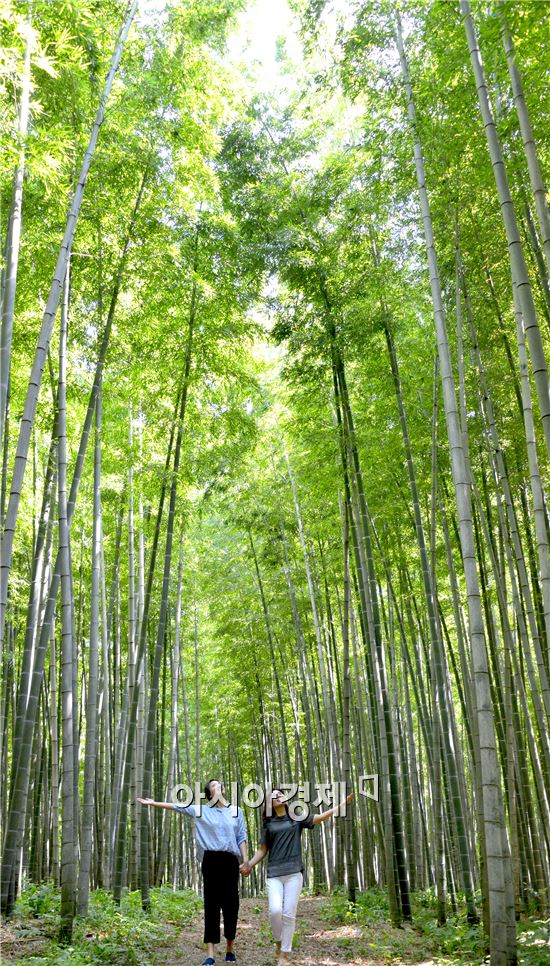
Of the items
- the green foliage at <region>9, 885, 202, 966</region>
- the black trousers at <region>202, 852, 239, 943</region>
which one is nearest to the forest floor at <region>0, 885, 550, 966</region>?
the green foliage at <region>9, 885, 202, 966</region>

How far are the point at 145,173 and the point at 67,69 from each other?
46.4 inches

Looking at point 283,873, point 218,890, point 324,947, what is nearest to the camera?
Result: point 283,873

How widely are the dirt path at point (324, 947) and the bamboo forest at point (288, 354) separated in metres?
0.04

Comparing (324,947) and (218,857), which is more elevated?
(218,857)

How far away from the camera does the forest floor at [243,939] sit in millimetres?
4223

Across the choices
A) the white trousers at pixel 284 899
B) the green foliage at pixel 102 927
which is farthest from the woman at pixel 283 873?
the green foliage at pixel 102 927

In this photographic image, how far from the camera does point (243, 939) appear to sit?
19.3ft

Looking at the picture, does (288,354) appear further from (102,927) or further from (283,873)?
(102,927)

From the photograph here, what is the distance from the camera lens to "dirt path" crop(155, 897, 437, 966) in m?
4.48

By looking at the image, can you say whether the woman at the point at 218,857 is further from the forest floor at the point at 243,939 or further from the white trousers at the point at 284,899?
the forest floor at the point at 243,939

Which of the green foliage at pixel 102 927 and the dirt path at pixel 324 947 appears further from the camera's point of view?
the dirt path at pixel 324 947

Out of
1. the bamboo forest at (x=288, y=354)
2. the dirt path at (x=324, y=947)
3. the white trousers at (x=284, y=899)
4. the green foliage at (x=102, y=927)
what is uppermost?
the bamboo forest at (x=288, y=354)

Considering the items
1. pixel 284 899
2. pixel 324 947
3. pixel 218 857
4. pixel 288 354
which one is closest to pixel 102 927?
pixel 218 857

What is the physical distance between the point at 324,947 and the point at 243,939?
1094 mm
